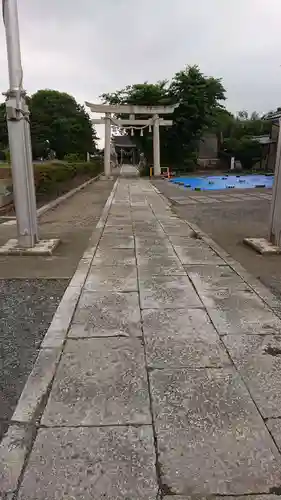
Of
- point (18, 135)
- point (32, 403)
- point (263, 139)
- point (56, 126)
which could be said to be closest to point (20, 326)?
point (32, 403)

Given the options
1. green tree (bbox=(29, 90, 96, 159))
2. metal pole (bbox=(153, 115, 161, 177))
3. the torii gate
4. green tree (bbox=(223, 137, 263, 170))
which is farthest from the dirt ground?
green tree (bbox=(29, 90, 96, 159))

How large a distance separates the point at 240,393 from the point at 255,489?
0.63m

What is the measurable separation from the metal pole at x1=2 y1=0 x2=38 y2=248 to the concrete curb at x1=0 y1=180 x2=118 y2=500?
79.8 inches

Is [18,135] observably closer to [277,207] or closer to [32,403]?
[277,207]

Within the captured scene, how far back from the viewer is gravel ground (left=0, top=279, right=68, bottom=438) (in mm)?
2205

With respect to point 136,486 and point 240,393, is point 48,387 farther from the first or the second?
point 240,393

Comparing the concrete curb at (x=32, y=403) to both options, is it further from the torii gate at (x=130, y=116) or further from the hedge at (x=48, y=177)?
the torii gate at (x=130, y=116)

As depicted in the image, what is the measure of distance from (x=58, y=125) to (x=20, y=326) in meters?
43.8

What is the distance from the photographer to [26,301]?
3.49m

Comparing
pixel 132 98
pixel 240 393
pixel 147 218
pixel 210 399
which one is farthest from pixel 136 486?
pixel 132 98

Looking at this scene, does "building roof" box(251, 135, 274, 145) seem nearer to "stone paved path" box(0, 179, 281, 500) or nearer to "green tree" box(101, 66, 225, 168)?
"green tree" box(101, 66, 225, 168)

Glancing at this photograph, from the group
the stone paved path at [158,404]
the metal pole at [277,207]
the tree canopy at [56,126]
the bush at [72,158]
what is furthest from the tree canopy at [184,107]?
the stone paved path at [158,404]

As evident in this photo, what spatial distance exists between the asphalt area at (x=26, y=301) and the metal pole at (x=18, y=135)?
56 centimetres

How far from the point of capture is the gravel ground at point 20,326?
2.21 metres
